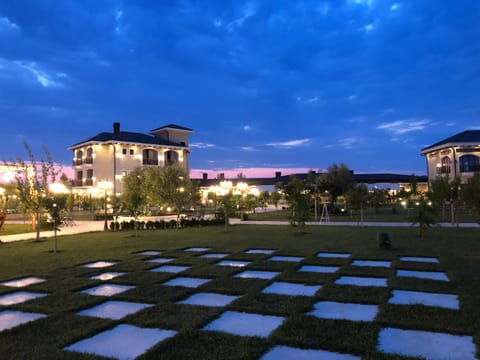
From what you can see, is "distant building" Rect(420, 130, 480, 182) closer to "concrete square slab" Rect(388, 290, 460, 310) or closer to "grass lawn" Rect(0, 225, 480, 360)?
"grass lawn" Rect(0, 225, 480, 360)

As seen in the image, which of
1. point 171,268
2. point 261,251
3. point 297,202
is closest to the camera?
point 171,268

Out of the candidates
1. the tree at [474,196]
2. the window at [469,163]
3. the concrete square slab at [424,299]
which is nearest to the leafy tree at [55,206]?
the concrete square slab at [424,299]

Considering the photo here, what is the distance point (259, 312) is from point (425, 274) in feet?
15.0

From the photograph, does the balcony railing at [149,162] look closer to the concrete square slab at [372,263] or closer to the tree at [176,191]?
the tree at [176,191]

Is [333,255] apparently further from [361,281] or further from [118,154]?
[118,154]

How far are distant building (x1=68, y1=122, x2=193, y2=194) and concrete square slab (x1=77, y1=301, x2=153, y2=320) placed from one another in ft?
112

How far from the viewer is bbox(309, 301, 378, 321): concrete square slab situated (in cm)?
528

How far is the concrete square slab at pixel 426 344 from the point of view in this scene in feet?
13.2

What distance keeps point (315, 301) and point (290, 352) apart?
2.02m

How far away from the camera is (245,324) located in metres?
5.09

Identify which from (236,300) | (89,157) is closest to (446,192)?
(236,300)

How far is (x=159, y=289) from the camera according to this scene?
7023mm

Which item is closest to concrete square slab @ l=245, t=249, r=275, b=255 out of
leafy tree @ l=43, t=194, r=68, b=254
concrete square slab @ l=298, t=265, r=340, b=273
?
concrete square slab @ l=298, t=265, r=340, b=273

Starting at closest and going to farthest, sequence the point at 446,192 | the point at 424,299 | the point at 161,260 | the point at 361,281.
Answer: the point at 424,299 < the point at 361,281 < the point at 161,260 < the point at 446,192
